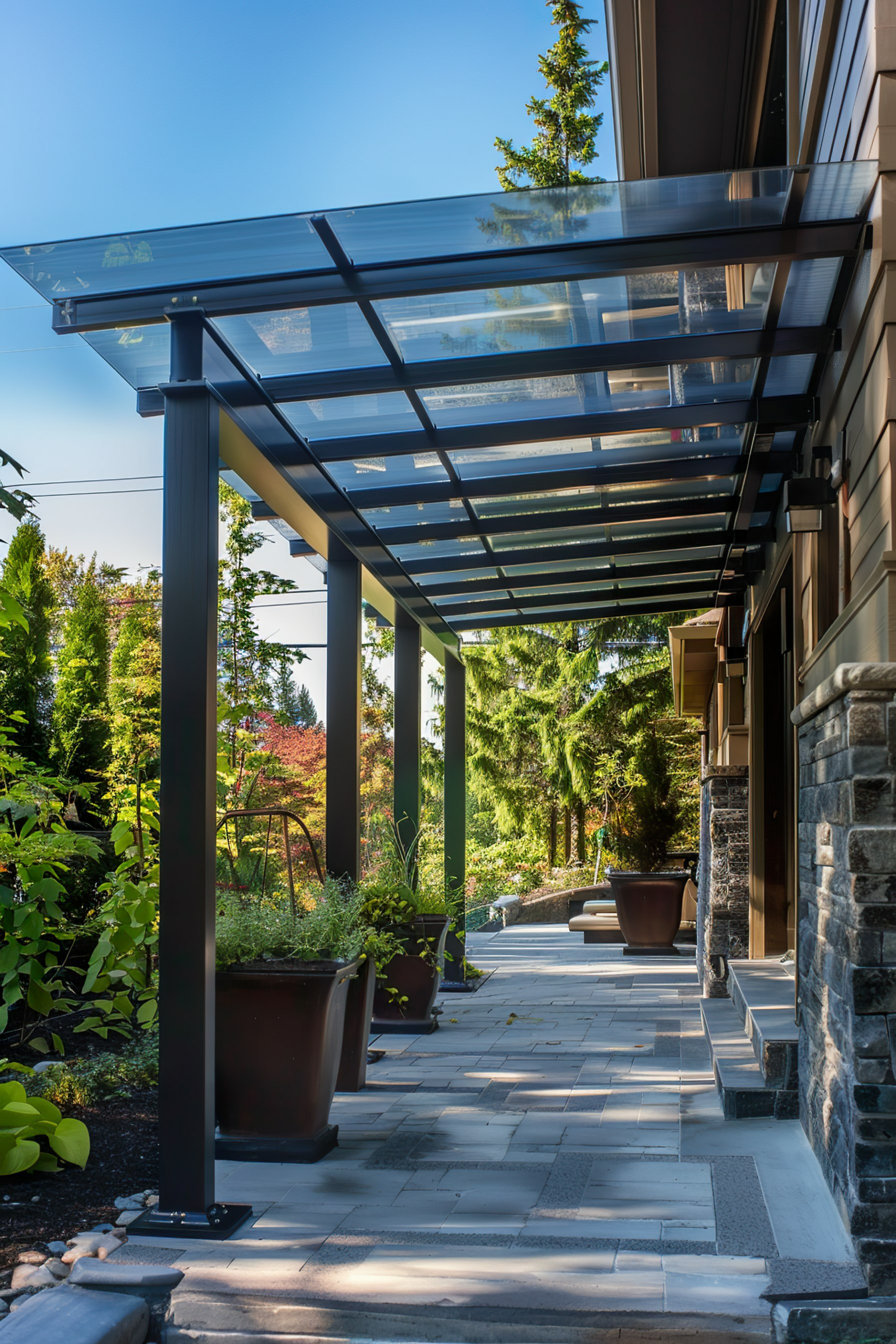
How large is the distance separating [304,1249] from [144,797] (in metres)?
3.34

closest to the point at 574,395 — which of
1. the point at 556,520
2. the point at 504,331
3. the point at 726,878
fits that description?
the point at 504,331

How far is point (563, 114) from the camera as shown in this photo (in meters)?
16.2

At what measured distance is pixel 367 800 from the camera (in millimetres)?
15461

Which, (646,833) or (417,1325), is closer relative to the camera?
(417,1325)

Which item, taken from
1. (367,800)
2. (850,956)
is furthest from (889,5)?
(367,800)

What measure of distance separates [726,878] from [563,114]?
13547 millimetres

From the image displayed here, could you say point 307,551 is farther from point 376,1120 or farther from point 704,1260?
point 704,1260

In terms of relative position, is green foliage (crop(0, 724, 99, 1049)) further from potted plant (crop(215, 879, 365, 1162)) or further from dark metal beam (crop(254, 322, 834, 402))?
dark metal beam (crop(254, 322, 834, 402))

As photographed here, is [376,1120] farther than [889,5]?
Yes

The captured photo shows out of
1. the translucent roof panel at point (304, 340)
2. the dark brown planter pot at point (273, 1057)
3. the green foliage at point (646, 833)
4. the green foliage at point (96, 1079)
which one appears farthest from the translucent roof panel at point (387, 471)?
the green foliage at point (646, 833)

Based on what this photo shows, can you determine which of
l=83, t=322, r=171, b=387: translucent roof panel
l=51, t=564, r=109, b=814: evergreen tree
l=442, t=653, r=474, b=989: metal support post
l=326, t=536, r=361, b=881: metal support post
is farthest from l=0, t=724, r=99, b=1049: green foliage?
l=442, t=653, r=474, b=989: metal support post

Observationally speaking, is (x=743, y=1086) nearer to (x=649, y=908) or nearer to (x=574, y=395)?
(x=574, y=395)

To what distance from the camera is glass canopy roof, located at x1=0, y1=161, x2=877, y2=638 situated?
324cm

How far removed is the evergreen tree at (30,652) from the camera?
855 cm
